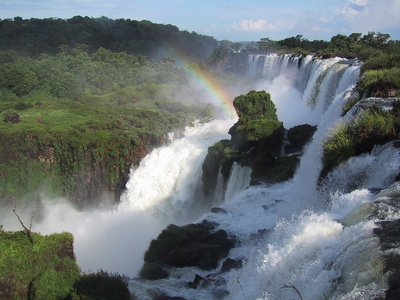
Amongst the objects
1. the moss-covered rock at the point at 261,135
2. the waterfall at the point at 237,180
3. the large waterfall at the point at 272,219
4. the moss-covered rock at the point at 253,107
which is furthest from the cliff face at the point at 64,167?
the waterfall at the point at 237,180

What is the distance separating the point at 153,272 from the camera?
10.7 m

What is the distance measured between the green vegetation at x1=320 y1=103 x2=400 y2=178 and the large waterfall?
32cm

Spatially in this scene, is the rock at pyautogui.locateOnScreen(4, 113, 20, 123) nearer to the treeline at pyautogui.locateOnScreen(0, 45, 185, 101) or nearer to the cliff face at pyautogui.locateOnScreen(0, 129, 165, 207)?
the cliff face at pyautogui.locateOnScreen(0, 129, 165, 207)

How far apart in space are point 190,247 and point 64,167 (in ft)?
69.5

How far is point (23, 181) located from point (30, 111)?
1149 cm

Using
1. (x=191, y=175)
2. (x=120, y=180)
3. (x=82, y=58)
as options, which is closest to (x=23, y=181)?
(x=120, y=180)

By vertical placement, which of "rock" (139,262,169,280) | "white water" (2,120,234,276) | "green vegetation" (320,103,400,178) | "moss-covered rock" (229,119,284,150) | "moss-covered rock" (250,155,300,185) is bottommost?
"white water" (2,120,234,276)

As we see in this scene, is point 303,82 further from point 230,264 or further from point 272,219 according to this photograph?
point 230,264

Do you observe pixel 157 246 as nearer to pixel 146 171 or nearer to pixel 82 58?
pixel 146 171

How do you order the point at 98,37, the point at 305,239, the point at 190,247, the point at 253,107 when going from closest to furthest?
the point at 305,239
the point at 190,247
the point at 253,107
the point at 98,37

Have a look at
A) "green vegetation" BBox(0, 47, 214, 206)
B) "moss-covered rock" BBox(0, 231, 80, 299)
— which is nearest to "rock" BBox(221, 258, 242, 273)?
"moss-covered rock" BBox(0, 231, 80, 299)

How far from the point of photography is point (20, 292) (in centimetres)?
848

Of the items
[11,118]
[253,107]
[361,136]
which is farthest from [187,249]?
[11,118]

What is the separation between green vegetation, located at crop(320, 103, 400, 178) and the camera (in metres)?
10.3
